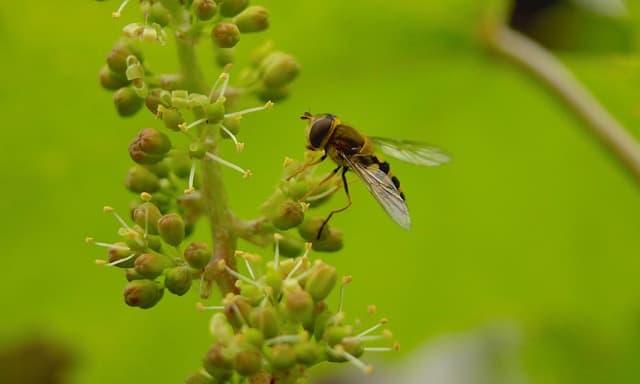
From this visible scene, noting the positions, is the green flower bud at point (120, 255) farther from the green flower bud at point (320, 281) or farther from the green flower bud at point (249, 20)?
the green flower bud at point (249, 20)

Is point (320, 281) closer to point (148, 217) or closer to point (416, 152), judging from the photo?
point (148, 217)

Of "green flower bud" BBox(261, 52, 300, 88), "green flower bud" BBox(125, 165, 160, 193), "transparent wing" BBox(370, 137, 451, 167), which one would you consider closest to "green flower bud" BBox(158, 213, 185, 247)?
"green flower bud" BBox(125, 165, 160, 193)

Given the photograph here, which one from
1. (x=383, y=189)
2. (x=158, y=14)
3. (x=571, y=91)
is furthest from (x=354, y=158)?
(x=571, y=91)

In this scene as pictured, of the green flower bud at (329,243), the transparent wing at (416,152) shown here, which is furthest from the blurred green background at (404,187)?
the green flower bud at (329,243)

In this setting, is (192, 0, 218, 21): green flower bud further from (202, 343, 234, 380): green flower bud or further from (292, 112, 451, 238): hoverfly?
(202, 343, 234, 380): green flower bud

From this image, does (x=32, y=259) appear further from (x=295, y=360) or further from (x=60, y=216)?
(x=295, y=360)

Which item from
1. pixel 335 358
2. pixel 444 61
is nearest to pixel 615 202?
pixel 444 61
